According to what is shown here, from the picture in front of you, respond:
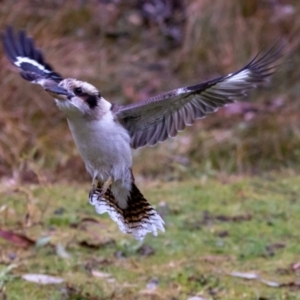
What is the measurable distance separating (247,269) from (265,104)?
498 cm

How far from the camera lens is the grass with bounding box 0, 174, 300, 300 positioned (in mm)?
4676

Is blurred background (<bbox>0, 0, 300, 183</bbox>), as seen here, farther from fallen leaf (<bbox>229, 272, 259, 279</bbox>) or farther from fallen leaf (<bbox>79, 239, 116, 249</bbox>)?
fallen leaf (<bbox>229, 272, 259, 279</bbox>)

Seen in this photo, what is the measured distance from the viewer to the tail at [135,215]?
4.23m

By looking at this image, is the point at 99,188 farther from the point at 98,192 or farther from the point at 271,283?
the point at 271,283

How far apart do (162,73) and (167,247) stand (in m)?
6.08

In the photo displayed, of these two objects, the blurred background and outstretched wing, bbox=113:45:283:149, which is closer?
outstretched wing, bbox=113:45:283:149

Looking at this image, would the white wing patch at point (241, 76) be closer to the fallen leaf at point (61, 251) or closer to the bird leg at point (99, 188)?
the bird leg at point (99, 188)

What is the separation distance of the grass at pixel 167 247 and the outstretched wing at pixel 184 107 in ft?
2.95

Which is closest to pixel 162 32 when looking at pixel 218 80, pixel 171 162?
pixel 171 162

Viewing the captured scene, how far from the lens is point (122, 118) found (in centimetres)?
424

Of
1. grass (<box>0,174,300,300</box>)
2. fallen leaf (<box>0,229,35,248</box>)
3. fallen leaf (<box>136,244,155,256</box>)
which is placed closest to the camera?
grass (<box>0,174,300,300</box>)

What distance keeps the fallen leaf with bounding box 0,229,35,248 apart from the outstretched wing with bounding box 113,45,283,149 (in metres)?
1.13

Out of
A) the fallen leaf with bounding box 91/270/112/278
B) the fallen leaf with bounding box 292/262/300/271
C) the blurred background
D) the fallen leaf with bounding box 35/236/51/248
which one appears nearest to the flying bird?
the fallen leaf with bounding box 91/270/112/278

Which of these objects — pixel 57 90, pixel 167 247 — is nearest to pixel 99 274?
pixel 167 247
